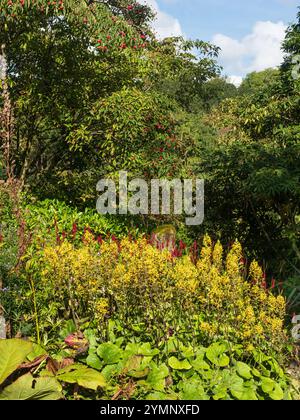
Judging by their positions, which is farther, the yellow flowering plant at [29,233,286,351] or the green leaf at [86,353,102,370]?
the yellow flowering plant at [29,233,286,351]

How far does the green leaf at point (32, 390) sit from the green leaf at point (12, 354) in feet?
0.39

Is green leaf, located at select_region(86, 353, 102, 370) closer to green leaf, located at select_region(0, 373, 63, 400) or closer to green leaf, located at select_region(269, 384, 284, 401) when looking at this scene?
green leaf, located at select_region(0, 373, 63, 400)

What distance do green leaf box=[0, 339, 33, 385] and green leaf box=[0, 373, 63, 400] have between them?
119 millimetres

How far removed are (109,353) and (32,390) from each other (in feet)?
2.31

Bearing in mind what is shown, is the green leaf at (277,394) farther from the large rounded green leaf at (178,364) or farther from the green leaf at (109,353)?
Answer: the green leaf at (109,353)

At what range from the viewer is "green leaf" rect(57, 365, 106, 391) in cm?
304

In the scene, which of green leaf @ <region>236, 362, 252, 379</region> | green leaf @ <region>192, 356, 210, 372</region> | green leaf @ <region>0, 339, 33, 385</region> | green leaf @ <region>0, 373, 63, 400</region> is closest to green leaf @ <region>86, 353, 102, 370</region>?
green leaf @ <region>0, 373, 63, 400</region>

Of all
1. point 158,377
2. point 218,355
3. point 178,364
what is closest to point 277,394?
point 218,355

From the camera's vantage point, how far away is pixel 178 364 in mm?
3477

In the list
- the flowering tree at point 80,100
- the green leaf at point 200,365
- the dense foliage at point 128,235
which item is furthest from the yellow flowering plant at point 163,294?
the flowering tree at point 80,100

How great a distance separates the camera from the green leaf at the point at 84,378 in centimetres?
304

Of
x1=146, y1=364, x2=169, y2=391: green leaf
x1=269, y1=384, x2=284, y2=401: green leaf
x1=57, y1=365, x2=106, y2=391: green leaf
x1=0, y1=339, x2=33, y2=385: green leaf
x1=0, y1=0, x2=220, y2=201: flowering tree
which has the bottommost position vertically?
x1=269, y1=384, x2=284, y2=401: green leaf

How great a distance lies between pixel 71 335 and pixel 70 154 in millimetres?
6170

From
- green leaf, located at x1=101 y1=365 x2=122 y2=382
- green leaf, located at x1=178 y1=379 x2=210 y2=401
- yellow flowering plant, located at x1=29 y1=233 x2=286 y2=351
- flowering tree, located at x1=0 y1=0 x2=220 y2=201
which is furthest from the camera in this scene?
flowering tree, located at x1=0 y1=0 x2=220 y2=201
